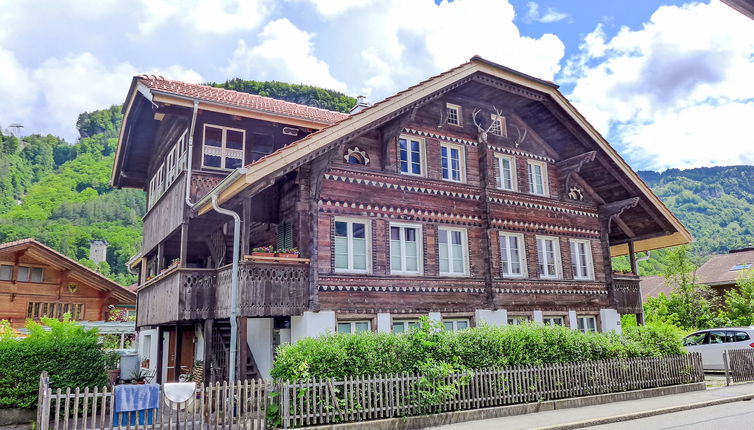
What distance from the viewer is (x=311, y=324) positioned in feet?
52.1

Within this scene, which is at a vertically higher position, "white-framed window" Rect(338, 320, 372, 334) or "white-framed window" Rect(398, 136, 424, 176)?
"white-framed window" Rect(398, 136, 424, 176)

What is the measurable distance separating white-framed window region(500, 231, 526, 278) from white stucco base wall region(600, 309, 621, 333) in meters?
4.49

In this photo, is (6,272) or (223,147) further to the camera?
(6,272)

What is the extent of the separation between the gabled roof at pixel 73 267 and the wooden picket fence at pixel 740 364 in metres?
30.1

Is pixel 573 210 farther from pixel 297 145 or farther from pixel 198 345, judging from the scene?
pixel 198 345

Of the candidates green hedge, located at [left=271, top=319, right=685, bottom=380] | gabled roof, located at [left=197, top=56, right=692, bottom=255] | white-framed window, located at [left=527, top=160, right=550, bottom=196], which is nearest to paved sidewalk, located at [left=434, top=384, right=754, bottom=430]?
green hedge, located at [left=271, top=319, right=685, bottom=380]

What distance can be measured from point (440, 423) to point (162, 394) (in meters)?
6.18

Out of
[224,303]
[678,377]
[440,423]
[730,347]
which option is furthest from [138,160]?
[730,347]

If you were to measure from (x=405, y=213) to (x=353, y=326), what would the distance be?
405 centimetres

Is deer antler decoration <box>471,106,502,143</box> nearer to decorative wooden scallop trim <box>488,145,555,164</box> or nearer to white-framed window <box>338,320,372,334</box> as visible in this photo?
decorative wooden scallop trim <box>488,145,555,164</box>

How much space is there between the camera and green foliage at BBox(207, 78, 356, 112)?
98.2 metres

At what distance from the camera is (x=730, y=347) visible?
69.4ft

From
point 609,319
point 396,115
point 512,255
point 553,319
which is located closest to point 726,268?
point 609,319

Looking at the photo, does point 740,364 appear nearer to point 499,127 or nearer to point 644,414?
point 644,414
